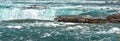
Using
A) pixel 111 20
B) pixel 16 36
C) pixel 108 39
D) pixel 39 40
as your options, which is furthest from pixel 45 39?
pixel 111 20

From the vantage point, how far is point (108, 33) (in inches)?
1797

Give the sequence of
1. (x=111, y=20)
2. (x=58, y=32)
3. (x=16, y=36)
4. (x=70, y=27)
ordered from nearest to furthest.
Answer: (x=16, y=36)
(x=58, y=32)
(x=70, y=27)
(x=111, y=20)

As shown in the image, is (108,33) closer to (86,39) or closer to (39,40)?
(86,39)

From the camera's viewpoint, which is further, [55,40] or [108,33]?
[108,33]

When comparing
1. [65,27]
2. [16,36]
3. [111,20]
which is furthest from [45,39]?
[111,20]

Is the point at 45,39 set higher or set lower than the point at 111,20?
higher

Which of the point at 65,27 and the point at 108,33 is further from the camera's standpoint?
the point at 65,27

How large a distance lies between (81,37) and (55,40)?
346cm

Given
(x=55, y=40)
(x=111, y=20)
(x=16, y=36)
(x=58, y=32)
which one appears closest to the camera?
Answer: (x=55, y=40)

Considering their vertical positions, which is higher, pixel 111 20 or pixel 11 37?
pixel 11 37

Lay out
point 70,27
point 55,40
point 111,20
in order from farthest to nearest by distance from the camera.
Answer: point 111,20, point 70,27, point 55,40

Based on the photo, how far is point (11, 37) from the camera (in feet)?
139

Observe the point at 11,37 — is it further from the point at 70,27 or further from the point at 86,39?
the point at 70,27

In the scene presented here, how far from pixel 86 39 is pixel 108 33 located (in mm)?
5799
